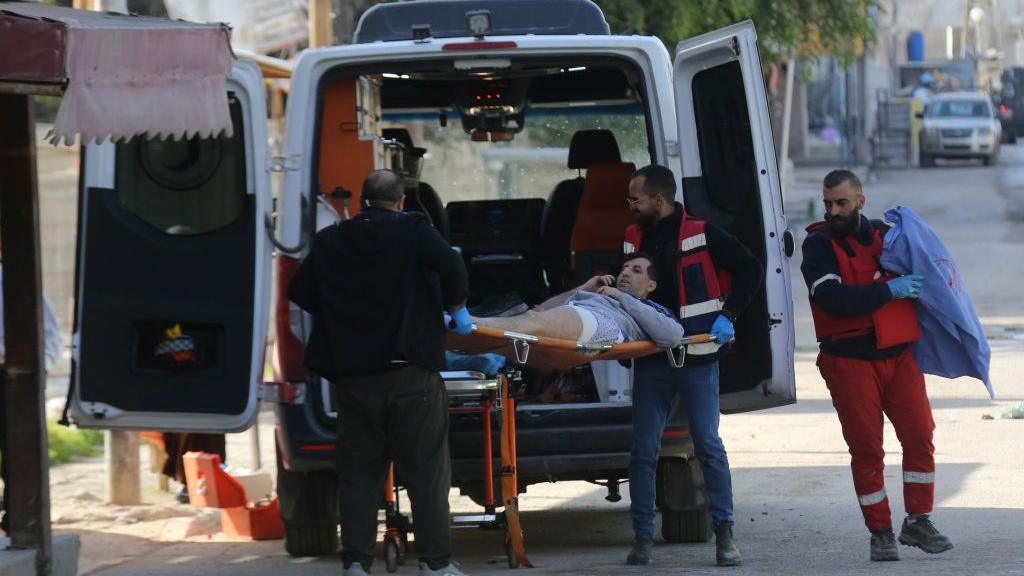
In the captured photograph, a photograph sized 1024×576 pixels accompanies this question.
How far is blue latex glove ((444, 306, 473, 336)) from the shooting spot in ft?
21.7

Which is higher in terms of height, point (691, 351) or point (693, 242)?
point (693, 242)

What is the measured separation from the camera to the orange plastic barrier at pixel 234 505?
8.79 metres

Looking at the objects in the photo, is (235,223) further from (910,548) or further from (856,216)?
(910,548)

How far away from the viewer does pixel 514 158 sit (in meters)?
11.0

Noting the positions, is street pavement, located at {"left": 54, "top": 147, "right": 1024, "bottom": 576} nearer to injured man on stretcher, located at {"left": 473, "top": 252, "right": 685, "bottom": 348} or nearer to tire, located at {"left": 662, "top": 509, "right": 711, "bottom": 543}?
tire, located at {"left": 662, "top": 509, "right": 711, "bottom": 543}

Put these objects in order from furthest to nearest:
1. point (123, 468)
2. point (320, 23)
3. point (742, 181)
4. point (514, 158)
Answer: point (320, 23), point (514, 158), point (123, 468), point (742, 181)

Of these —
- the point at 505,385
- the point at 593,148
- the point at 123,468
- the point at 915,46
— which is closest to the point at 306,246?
the point at 505,385

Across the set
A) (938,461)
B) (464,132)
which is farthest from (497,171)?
(938,461)

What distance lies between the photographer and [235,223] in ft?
23.2

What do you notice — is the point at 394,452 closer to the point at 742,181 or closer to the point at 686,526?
the point at 686,526

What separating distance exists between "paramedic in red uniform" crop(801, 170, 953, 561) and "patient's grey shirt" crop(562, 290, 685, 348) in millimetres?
599

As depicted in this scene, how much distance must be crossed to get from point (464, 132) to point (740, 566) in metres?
4.36

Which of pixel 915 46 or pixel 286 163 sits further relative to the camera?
pixel 915 46

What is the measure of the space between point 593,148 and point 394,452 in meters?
3.10
